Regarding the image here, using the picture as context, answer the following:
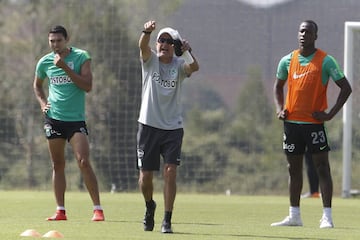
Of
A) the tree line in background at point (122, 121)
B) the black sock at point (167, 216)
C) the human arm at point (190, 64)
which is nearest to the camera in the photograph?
the black sock at point (167, 216)

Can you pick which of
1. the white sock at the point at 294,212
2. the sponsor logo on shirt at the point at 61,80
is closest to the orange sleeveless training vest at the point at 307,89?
the white sock at the point at 294,212

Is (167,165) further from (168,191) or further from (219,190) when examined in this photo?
(219,190)

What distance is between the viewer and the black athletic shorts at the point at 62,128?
12.3 m

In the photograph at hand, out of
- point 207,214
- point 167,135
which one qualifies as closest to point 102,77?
point 207,214

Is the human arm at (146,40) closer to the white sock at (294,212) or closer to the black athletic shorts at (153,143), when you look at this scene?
the black athletic shorts at (153,143)

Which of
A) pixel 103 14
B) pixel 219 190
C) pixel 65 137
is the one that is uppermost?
pixel 103 14

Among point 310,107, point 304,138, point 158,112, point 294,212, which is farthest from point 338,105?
point 158,112

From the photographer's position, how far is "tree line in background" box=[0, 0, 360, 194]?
20.1 meters

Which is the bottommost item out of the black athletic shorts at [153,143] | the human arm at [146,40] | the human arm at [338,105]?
the black athletic shorts at [153,143]

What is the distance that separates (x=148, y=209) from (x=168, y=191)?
364 millimetres

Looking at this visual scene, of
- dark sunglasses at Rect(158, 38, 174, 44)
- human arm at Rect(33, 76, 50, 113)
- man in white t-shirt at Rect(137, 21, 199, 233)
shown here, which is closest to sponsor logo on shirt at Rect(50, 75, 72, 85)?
human arm at Rect(33, 76, 50, 113)

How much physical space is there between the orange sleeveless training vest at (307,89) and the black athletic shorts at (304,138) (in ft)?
0.28

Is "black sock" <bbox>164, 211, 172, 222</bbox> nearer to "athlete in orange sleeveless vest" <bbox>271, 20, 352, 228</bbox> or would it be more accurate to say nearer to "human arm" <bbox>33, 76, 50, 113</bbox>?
"athlete in orange sleeveless vest" <bbox>271, 20, 352, 228</bbox>

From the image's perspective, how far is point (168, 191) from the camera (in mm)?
10703
